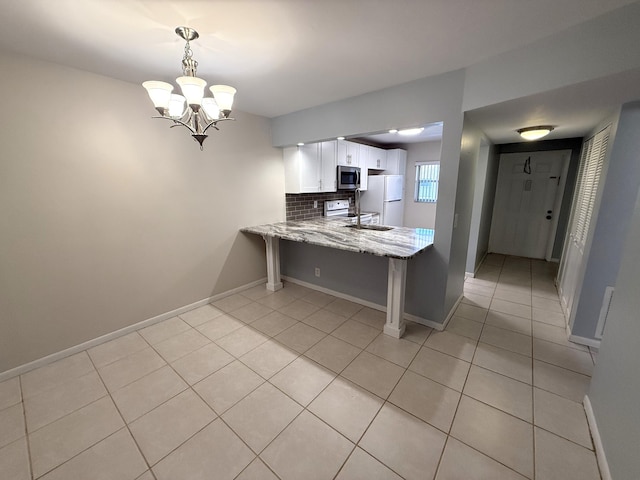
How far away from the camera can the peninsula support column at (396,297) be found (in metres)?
2.34

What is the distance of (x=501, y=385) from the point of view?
188 cm

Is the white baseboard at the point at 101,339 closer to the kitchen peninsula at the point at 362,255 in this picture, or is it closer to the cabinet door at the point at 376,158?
the kitchen peninsula at the point at 362,255

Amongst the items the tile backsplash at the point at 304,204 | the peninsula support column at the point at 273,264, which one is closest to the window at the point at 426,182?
the tile backsplash at the point at 304,204

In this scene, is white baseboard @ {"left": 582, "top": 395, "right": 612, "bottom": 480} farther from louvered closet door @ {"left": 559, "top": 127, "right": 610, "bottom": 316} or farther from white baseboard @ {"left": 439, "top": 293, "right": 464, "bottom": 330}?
louvered closet door @ {"left": 559, "top": 127, "right": 610, "bottom": 316}

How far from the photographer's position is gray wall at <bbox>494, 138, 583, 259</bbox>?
4.26m

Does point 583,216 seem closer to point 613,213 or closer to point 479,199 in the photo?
point 613,213

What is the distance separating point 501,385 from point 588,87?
2.10 meters

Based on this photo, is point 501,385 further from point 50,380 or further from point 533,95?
point 50,380

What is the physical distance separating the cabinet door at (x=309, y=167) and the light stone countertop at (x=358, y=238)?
0.62 meters

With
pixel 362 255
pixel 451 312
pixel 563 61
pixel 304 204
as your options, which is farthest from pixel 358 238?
pixel 563 61

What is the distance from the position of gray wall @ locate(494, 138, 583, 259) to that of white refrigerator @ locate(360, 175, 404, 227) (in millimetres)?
1982

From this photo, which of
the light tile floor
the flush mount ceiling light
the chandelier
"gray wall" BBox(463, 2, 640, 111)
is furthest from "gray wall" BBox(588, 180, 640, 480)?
the chandelier

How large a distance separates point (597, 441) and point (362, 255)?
2.15m

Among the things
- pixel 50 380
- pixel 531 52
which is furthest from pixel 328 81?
pixel 50 380
